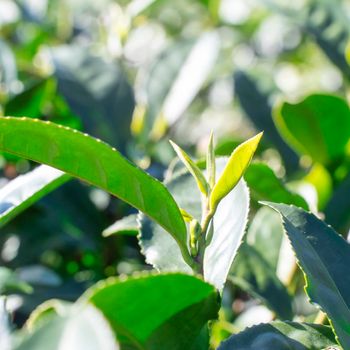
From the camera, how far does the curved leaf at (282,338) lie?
0.74 m

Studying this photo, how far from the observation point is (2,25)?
2.09 meters

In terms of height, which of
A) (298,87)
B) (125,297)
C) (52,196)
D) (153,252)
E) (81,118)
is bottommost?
(298,87)

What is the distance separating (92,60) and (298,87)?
4.25 feet

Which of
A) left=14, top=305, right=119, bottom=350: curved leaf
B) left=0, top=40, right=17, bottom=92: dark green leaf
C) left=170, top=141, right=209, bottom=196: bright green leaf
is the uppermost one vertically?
left=14, top=305, right=119, bottom=350: curved leaf

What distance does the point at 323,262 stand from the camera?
0.81 m

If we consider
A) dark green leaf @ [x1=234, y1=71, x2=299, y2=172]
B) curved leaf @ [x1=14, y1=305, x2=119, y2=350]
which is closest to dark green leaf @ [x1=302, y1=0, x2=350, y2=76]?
dark green leaf @ [x1=234, y1=71, x2=299, y2=172]

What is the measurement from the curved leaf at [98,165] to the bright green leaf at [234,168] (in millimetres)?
47

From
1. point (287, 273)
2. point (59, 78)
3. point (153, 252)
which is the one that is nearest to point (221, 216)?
point (153, 252)

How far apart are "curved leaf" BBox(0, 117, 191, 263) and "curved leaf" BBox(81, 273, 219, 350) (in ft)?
0.32

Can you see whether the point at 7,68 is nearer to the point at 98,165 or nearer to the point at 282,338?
the point at 98,165

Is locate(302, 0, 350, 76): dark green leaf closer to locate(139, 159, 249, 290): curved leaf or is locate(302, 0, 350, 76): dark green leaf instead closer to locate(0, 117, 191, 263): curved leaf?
locate(139, 159, 249, 290): curved leaf

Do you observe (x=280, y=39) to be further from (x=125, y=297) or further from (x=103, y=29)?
(x=125, y=297)

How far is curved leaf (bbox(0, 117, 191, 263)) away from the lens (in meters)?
0.77

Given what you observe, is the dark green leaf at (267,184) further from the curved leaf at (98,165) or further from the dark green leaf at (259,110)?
the dark green leaf at (259,110)
